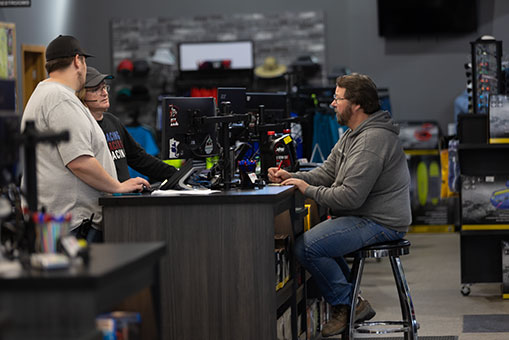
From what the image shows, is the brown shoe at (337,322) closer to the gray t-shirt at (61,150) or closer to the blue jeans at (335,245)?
the blue jeans at (335,245)

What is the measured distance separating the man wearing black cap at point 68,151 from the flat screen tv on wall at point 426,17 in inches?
288

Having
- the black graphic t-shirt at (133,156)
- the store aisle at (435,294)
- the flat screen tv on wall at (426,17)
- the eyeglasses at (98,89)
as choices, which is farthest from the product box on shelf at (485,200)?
the flat screen tv on wall at (426,17)

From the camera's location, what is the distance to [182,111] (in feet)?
15.0

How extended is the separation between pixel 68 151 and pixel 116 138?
0.90m

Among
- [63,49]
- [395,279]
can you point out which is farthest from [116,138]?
[395,279]

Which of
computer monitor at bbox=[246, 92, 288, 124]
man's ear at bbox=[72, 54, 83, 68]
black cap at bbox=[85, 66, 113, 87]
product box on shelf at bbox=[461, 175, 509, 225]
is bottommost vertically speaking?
product box on shelf at bbox=[461, 175, 509, 225]

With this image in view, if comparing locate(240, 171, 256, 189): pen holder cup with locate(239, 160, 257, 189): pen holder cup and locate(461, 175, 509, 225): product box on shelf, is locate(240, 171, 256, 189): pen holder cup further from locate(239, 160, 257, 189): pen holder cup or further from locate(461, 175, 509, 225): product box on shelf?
locate(461, 175, 509, 225): product box on shelf

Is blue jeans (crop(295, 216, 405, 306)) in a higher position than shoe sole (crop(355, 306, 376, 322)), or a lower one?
higher

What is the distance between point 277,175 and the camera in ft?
15.5

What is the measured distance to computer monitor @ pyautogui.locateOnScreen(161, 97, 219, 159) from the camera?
14.8ft

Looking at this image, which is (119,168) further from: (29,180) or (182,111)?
(29,180)

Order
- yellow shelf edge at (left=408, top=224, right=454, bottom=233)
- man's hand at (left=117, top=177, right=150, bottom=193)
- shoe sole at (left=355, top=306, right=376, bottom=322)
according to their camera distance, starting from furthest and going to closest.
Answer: yellow shelf edge at (left=408, top=224, right=454, bottom=233) < shoe sole at (left=355, top=306, right=376, bottom=322) < man's hand at (left=117, top=177, right=150, bottom=193)

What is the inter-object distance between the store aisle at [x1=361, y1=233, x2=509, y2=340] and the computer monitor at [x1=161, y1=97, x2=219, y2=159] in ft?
6.13

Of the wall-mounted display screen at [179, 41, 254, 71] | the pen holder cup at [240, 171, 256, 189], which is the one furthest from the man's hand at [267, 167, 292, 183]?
the wall-mounted display screen at [179, 41, 254, 71]
